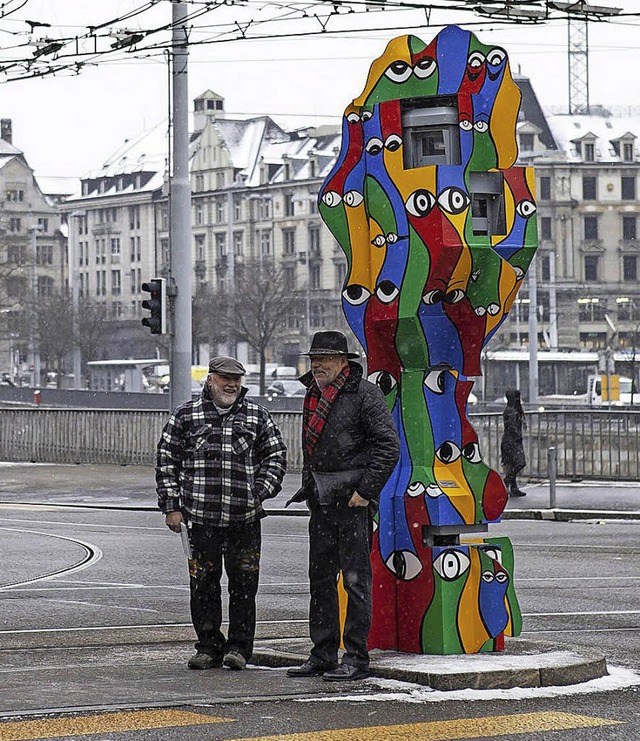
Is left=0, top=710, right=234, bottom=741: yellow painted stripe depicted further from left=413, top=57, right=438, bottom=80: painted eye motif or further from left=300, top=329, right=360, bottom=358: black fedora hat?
left=413, top=57, right=438, bottom=80: painted eye motif

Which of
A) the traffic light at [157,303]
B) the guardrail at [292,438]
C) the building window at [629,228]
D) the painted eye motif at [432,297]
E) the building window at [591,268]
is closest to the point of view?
the painted eye motif at [432,297]

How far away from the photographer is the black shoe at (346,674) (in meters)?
8.23

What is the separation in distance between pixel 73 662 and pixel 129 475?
21.9 meters

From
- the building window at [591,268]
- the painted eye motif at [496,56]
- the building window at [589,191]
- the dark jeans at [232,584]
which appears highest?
the building window at [589,191]

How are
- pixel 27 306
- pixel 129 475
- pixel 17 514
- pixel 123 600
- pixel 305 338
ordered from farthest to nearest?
pixel 305 338
pixel 27 306
pixel 129 475
pixel 17 514
pixel 123 600

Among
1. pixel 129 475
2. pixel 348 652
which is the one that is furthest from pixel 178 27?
pixel 348 652

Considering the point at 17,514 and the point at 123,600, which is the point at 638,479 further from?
the point at 123,600

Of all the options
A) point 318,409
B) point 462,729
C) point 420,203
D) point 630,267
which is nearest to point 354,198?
point 420,203

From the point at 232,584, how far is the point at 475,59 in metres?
3.27

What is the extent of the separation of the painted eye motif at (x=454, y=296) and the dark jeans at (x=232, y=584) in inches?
65.3

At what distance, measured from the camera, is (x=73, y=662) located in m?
9.38

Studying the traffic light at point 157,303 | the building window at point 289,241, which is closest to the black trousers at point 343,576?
the traffic light at point 157,303

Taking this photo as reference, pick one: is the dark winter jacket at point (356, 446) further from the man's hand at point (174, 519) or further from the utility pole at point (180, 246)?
the utility pole at point (180, 246)

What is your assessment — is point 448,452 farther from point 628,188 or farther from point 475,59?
point 628,188
